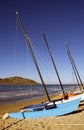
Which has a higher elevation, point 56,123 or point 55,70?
point 55,70

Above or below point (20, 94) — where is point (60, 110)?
A: below

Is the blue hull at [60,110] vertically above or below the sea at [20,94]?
below

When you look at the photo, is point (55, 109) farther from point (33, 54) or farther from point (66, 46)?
point (66, 46)

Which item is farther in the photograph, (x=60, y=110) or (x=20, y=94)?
(x=20, y=94)

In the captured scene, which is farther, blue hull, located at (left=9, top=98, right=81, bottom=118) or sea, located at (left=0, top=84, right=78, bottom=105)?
sea, located at (left=0, top=84, right=78, bottom=105)

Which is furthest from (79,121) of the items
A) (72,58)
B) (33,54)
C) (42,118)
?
(72,58)

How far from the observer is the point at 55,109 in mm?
15969

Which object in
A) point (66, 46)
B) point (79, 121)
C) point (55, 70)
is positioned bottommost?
point (79, 121)

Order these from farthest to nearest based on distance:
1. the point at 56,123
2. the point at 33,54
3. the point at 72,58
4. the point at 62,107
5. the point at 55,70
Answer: the point at 72,58 → the point at 55,70 → the point at 33,54 → the point at 62,107 → the point at 56,123

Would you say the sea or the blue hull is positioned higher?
the sea

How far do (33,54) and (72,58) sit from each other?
72.6ft

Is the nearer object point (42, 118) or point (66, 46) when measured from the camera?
point (42, 118)

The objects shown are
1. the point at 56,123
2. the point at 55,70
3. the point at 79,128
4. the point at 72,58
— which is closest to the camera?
the point at 79,128

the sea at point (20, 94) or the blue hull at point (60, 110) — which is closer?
the blue hull at point (60, 110)
